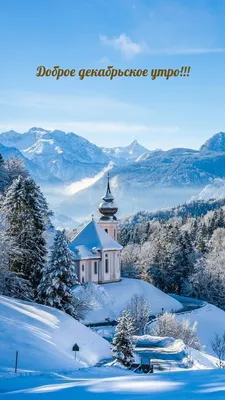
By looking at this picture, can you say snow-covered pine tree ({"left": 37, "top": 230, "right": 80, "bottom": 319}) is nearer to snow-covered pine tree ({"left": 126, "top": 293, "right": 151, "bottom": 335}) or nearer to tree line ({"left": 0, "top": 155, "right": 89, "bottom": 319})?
tree line ({"left": 0, "top": 155, "right": 89, "bottom": 319})

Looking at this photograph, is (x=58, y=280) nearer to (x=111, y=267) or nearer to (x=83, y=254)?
(x=83, y=254)

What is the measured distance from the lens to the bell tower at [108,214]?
5369 cm

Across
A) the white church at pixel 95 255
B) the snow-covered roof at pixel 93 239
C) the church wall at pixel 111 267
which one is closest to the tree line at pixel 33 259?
the white church at pixel 95 255

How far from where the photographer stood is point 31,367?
50.2 feet

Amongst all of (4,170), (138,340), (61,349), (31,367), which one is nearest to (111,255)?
(4,170)

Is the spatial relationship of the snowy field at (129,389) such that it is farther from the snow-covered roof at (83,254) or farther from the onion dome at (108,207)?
the onion dome at (108,207)

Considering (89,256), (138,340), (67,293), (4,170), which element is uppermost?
(4,170)

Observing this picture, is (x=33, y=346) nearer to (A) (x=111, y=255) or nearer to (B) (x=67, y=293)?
(B) (x=67, y=293)

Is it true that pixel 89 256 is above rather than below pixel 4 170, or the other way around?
below

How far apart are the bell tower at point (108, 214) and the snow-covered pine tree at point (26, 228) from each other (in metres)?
→ 22.8

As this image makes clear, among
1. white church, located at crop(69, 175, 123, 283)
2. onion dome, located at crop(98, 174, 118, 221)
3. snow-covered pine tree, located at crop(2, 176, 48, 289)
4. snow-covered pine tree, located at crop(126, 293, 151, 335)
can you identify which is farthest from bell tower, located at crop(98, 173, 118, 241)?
snow-covered pine tree, located at crop(2, 176, 48, 289)

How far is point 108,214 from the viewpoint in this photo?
179 feet

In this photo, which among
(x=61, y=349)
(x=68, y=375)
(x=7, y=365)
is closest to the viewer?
(x=68, y=375)

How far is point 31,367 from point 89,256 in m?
32.6
